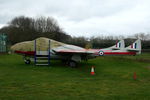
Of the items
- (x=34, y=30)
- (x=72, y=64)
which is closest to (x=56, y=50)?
(x=72, y=64)

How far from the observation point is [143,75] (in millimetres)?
9930

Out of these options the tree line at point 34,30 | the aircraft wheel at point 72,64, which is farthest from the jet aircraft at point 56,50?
the tree line at point 34,30

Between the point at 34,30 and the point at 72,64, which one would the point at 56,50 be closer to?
the point at 72,64

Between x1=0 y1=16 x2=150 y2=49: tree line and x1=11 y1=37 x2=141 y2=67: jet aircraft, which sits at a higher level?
x1=0 y1=16 x2=150 y2=49: tree line

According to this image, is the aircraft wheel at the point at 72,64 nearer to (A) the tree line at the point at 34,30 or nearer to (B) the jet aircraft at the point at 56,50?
(B) the jet aircraft at the point at 56,50

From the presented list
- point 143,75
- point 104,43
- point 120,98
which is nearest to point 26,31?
point 104,43

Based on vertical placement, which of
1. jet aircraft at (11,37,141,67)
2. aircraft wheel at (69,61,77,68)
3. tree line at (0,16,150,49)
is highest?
tree line at (0,16,150,49)

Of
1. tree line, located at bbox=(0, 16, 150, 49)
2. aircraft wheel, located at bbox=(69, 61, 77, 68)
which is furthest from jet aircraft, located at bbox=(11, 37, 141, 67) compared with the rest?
tree line, located at bbox=(0, 16, 150, 49)

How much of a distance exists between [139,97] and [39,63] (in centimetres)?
1042

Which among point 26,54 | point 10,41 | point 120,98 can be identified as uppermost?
point 10,41

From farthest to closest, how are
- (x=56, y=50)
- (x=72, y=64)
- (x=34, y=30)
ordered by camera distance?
1. (x=34, y=30)
2. (x=56, y=50)
3. (x=72, y=64)

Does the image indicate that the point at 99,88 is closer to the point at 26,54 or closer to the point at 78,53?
the point at 78,53

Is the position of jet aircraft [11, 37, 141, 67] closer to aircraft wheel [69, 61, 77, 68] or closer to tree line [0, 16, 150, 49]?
aircraft wheel [69, 61, 77, 68]

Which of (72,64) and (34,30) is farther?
(34,30)
